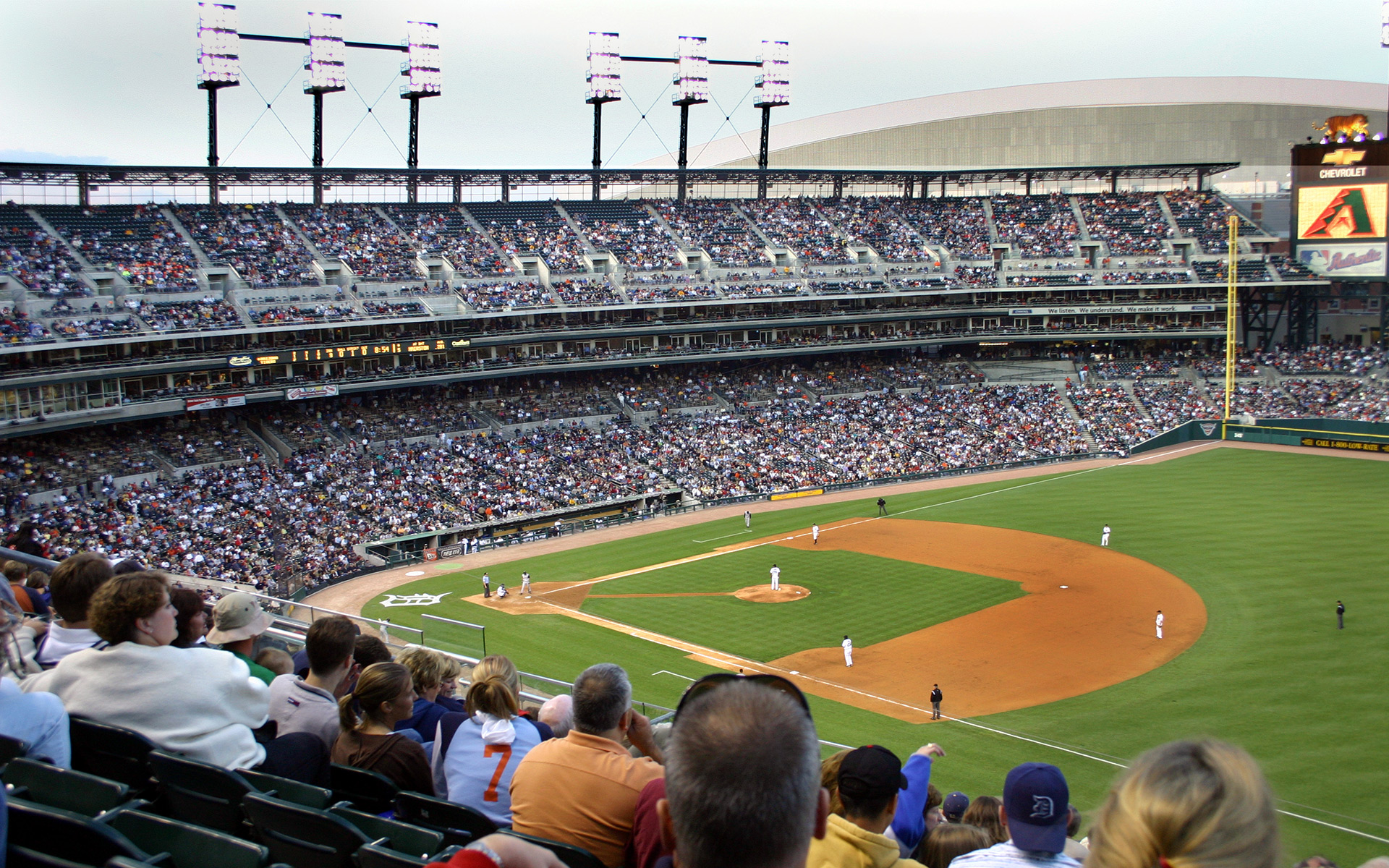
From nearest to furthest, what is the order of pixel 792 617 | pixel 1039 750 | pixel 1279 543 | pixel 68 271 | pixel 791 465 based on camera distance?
pixel 1039 750 → pixel 792 617 → pixel 1279 543 → pixel 68 271 → pixel 791 465

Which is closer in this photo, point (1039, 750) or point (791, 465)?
point (1039, 750)

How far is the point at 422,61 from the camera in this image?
60.9 meters

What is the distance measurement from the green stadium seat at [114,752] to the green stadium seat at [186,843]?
2.55ft

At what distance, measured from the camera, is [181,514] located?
39.9 m

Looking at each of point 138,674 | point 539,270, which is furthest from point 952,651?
point 539,270

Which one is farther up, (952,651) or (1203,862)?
(1203,862)

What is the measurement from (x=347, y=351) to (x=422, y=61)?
21.4 meters

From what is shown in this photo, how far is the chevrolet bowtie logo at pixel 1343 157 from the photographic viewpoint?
65.4 m

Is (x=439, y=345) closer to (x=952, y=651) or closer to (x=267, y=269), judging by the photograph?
(x=267, y=269)

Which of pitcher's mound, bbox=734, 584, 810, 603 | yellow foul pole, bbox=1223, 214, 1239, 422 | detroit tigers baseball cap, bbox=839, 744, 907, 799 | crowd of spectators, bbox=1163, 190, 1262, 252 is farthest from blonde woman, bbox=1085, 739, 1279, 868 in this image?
crowd of spectators, bbox=1163, 190, 1262, 252

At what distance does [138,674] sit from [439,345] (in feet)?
165

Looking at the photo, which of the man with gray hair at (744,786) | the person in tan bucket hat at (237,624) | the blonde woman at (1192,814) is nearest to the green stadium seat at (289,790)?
the person in tan bucket hat at (237,624)

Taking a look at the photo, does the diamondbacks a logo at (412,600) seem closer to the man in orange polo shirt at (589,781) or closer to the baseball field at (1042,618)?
the baseball field at (1042,618)

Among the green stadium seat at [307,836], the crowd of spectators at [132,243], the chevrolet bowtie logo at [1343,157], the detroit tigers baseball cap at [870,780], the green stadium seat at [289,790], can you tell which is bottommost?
the green stadium seat at [289,790]
